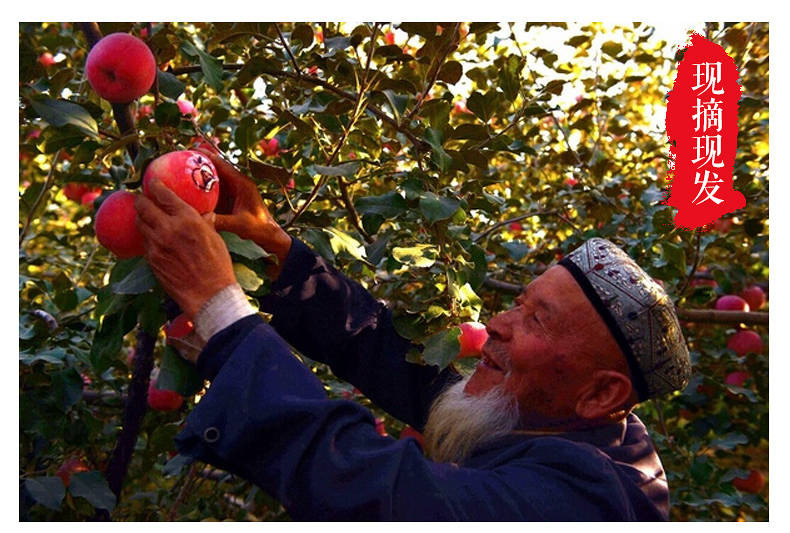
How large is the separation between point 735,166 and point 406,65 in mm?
1197

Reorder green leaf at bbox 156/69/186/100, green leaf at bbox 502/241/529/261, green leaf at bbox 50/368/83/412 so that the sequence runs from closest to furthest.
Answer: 1. green leaf at bbox 156/69/186/100
2. green leaf at bbox 50/368/83/412
3. green leaf at bbox 502/241/529/261

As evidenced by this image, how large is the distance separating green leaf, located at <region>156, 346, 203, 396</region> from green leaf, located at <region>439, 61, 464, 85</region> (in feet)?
2.94

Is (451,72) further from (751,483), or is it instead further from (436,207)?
(751,483)

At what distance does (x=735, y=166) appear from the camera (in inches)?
103

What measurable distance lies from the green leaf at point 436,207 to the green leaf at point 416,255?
75mm

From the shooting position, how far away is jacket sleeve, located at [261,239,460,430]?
1847mm

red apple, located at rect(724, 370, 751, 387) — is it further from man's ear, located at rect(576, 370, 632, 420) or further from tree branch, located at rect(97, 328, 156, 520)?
tree branch, located at rect(97, 328, 156, 520)

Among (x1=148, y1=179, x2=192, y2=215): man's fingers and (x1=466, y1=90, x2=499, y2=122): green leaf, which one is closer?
(x1=148, y1=179, x2=192, y2=215): man's fingers

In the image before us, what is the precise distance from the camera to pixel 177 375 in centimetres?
134

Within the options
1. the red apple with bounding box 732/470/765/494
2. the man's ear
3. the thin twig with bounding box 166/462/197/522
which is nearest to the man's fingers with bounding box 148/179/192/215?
the man's ear

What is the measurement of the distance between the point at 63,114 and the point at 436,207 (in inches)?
27.6

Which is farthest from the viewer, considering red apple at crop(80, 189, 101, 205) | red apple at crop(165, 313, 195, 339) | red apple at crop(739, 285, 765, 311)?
red apple at crop(739, 285, 765, 311)

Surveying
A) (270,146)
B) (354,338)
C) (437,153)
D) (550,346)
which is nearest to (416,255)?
(437,153)
